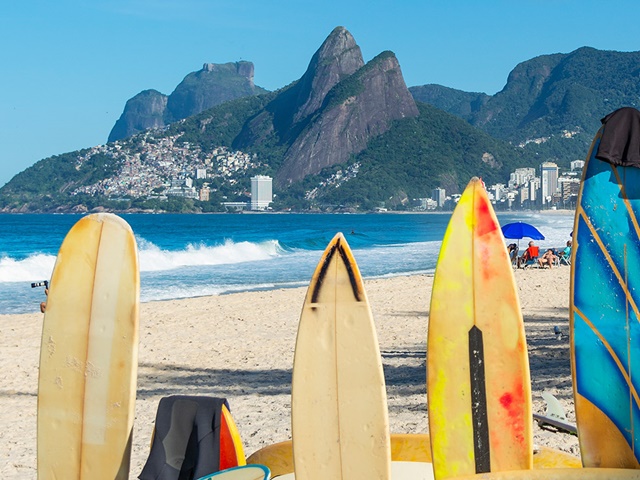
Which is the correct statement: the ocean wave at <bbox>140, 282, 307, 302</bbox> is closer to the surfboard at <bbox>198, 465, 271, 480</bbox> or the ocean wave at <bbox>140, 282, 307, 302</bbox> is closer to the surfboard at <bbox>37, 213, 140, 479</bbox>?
the surfboard at <bbox>37, 213, 140, 479</bbox>

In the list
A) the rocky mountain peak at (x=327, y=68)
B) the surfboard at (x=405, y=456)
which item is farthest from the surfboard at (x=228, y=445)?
the rocky mountain peak at (x=327, y=68)

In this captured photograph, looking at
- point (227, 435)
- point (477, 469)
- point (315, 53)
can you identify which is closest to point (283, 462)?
point (227, 435)

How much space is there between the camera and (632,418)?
359 cm

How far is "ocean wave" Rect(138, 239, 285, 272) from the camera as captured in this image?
27106 mm

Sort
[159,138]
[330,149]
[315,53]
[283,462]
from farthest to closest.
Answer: [315,53], [159,138], [330,149], [283,462]

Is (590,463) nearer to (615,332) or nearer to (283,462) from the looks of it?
(615,332)

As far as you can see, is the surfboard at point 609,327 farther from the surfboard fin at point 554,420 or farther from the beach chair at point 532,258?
the beach chair at point 532,258

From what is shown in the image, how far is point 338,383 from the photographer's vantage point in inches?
138

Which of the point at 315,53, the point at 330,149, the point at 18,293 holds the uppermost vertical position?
the point at 315,53

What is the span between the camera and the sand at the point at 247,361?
5770mm

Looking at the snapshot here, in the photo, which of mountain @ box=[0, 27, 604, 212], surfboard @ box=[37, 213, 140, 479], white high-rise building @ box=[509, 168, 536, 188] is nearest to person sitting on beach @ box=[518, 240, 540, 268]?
surfboard @ box=[37, 213, 140, 479]

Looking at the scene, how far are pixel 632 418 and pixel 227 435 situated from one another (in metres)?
1.82

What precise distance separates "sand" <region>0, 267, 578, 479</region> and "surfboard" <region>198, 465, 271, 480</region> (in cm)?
169

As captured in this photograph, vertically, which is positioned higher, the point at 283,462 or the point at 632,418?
the point at 632,418
